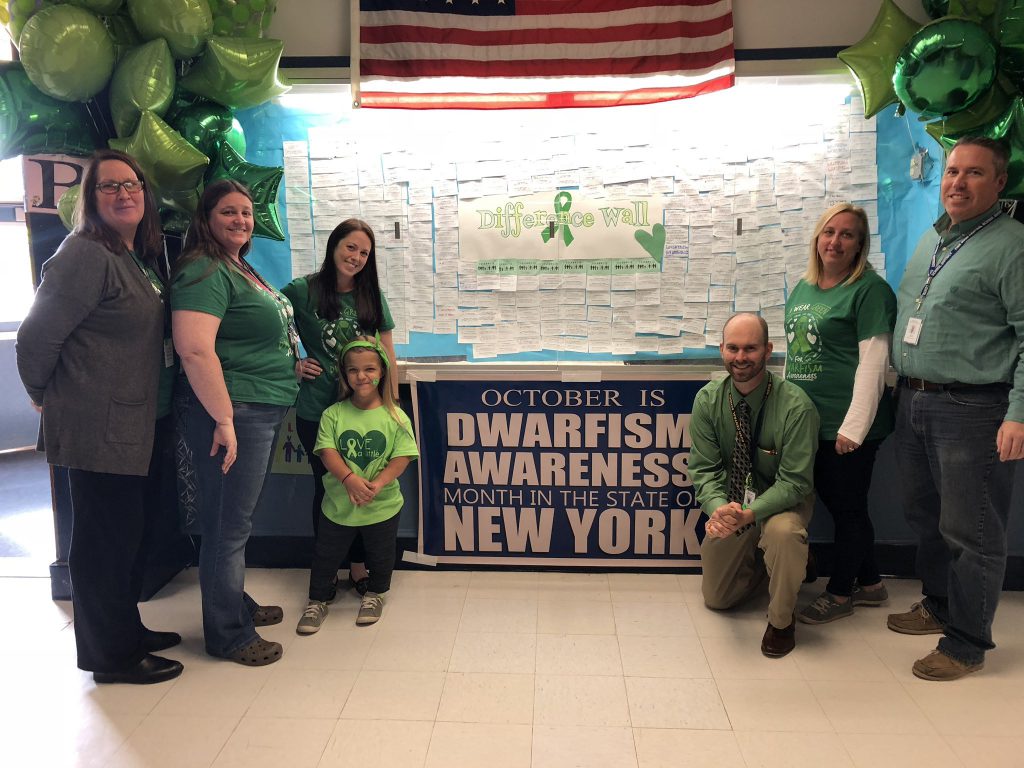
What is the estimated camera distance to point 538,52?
2725 millimetres

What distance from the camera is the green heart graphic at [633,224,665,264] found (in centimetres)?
282

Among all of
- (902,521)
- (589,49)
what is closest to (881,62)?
(589,49)

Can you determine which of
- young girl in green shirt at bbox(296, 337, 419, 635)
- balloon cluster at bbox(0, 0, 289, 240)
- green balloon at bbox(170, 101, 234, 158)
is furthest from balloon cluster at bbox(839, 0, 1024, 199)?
green balloon at bbox(170, 101, 234, 158)

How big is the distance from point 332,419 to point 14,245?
4.25 m

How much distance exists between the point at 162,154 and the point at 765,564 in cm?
239

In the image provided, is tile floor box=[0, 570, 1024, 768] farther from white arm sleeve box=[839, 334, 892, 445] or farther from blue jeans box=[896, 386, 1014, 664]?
white arm sleeve box=[839, 334, 892, 445]

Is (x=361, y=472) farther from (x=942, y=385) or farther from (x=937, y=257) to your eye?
(x=937, y=257)

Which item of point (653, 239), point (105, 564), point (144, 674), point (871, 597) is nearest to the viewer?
point (105, 564)

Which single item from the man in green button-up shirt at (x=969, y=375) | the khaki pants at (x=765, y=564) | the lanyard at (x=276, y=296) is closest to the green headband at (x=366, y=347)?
the lanyard at (x=276, y=296)

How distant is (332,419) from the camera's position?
8.09 ft

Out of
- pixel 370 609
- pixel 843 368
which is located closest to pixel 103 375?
pixel 370 609

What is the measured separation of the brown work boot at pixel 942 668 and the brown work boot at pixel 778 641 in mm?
358

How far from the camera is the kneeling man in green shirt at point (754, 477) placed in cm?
227

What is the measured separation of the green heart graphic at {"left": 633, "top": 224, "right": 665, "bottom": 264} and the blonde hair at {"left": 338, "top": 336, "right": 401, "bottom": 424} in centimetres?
112
